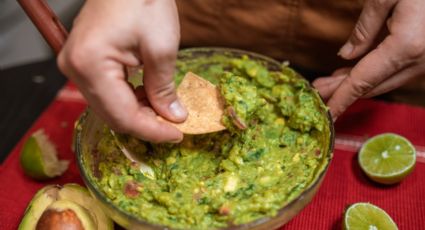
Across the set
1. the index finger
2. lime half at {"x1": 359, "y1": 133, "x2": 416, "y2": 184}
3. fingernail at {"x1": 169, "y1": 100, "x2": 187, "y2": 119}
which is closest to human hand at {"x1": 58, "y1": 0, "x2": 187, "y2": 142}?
fingernail at {"x1": 169, "y1": 100, "x2": 187, "y2": 119}

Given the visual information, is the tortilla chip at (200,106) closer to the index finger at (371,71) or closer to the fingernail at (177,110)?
the fingernail at (177,110)

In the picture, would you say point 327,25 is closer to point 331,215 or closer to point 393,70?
point 393,70

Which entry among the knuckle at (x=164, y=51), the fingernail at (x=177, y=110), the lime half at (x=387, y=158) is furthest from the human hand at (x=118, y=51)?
the lime half at (x=387, y=158)

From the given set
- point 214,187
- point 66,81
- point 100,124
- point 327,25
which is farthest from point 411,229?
point 66,81

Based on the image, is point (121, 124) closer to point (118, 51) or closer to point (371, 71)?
point (118, 51)

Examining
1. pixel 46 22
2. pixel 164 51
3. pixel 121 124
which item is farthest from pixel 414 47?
pixel 46 22

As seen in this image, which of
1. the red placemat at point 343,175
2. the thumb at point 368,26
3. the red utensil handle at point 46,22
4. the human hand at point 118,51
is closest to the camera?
the human hand at point 118,51
